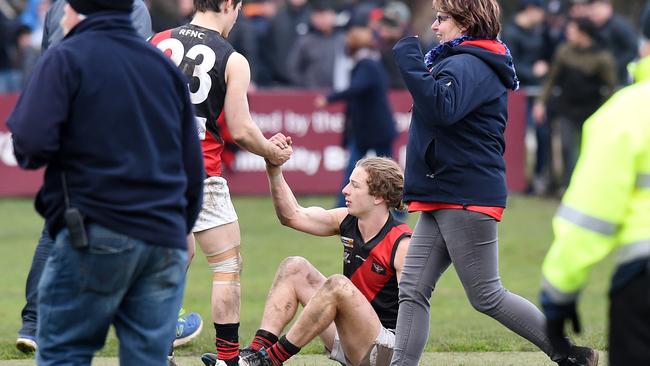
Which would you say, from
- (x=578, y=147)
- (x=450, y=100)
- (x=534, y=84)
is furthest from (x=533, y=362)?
(x=534, y=84)

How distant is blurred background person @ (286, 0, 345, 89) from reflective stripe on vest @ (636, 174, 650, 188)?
1388 centimetres

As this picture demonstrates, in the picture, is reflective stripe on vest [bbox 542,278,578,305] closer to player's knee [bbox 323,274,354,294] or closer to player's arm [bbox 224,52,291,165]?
player's knee [bbox 323,274,354,294]

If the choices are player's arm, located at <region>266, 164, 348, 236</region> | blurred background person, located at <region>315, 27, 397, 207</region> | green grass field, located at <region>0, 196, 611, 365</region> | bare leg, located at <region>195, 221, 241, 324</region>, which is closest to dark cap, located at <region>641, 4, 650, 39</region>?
player's arm, located at <region>266, 164, 348, 236</region>

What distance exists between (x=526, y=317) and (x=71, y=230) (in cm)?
251

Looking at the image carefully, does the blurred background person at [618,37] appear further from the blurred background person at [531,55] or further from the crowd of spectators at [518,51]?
the blurred background person at [531,55]

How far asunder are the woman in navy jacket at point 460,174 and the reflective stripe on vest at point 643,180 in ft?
5.94

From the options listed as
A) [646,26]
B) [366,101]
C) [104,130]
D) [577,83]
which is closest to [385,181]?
[104,130]

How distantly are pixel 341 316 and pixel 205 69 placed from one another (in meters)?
1.38

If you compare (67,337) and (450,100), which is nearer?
(67,337)

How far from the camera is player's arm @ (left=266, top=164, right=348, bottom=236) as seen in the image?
20.6ft

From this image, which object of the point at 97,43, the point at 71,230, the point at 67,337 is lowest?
the point at 67,337

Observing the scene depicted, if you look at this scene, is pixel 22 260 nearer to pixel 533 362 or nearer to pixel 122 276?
pixel 533 362

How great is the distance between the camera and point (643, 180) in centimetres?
375

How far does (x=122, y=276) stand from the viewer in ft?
13.7
